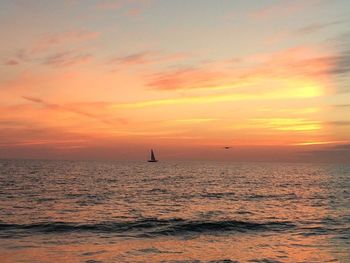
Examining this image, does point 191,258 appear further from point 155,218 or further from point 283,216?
point 283,216

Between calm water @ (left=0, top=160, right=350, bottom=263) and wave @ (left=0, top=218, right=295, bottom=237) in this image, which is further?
wave @ (left=0, top=218, right=295, bottom=237)

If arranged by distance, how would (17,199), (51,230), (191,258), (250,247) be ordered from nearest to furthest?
(191,258), (250,247), (51,230), (17,199)

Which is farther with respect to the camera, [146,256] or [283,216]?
[283,216]

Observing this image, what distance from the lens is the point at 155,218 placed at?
37.0m

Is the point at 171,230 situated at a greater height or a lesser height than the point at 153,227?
lesser

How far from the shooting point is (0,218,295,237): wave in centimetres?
3109

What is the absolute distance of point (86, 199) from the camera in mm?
52406

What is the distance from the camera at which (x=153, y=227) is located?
32.6m

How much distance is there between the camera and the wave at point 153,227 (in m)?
31.1

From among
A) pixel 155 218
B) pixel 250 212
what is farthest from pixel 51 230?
pixel 250 212

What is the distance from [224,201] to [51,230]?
1025 inches

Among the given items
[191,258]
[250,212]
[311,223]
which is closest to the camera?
[191,258]

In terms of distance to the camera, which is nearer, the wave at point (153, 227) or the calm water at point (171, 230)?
the calm water at point (171, 230)

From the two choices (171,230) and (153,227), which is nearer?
(171,230)
